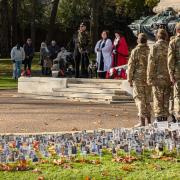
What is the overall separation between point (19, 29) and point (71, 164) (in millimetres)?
56049

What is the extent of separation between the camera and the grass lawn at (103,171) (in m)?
8.62

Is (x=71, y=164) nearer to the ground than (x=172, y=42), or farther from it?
nearer to the ground

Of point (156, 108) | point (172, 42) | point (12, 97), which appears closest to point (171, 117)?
point (156, 108)

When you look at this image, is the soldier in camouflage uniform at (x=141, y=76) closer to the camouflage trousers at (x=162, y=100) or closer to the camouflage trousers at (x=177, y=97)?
the camouflage trousers at (x=162, y=100)

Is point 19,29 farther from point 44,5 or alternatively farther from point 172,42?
point 172,42

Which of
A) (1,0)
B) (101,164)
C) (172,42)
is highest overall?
(1,0)

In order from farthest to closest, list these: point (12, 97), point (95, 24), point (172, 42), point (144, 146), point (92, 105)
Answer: point (95, 24), point (12, 97), point (92, 105), point (172, 42), point (144, 146)

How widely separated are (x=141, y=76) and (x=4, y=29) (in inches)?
1616

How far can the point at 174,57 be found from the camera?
12.0m

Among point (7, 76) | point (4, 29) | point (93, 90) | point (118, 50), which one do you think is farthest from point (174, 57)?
point (4, 29)

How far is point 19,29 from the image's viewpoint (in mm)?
64688

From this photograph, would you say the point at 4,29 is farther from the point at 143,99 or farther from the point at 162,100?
the point at 162,100

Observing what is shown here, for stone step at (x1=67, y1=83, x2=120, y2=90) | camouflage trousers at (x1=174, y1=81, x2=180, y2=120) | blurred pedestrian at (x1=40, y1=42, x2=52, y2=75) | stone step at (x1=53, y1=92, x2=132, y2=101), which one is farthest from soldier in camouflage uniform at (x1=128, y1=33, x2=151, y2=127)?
blurred pedestrian at (x1=40, y1=42, x2=52, y2=75)

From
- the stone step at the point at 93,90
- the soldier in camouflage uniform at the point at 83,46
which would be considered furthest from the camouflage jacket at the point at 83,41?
the stone step at the point at 93,90
